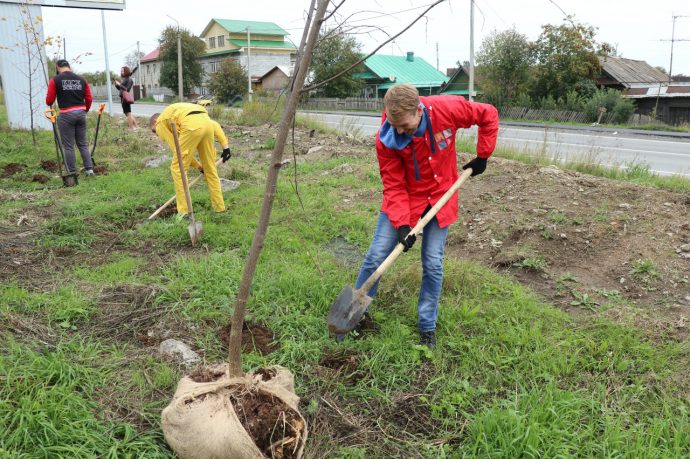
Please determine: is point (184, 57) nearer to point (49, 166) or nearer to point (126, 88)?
point (126, 88)

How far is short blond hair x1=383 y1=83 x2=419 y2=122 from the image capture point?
270cm

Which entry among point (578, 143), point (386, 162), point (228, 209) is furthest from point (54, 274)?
point (578, 143)

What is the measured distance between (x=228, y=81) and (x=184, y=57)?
6413 millimetres

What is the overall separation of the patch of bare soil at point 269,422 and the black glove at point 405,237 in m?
1.22

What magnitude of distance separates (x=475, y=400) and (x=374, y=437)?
620 millimetres

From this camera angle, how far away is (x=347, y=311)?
295 cm

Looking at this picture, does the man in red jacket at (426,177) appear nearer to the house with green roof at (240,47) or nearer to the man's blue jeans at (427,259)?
the man's blue jeans at (427,259)

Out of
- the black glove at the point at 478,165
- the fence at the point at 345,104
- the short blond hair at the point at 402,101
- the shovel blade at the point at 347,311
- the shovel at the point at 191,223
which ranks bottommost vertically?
the shovel blade at the point at 347,311

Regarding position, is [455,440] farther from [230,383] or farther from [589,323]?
[589,323]

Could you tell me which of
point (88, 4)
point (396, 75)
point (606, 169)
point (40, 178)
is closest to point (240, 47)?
point (396, 75)

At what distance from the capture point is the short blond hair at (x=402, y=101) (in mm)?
2695

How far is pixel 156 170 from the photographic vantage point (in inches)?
306

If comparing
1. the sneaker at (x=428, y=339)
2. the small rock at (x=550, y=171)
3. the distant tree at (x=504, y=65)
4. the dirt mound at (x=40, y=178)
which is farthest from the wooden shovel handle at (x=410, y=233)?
the distant tree at (x=504, y=65)

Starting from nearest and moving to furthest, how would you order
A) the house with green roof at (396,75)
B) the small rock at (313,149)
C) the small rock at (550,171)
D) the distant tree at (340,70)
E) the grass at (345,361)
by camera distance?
the grass at (345,361) < the small rock at (550,171) < the small rock at (313,149) < the distant tree at (340,70) < the house with green roof at (396,75)
